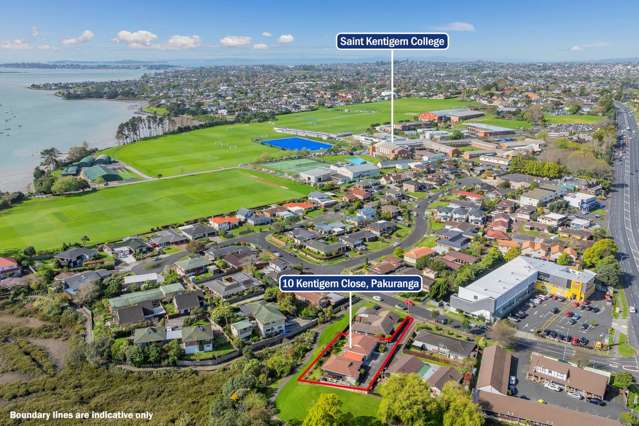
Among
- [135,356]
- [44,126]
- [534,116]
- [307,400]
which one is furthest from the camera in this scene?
[44,126]

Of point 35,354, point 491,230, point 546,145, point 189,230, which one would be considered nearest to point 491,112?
point 546,145

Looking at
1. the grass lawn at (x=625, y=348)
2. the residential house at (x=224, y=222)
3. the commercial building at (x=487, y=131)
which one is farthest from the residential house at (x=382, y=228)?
the commercial building at (x=487, y=131)

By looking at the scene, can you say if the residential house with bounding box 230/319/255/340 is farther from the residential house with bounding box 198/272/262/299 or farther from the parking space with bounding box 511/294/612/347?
the parking space with bounding box 511/294/612/347

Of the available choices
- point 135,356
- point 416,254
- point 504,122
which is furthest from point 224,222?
point 504,122

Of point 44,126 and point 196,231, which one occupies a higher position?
point 44,126

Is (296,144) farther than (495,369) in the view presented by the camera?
Yes

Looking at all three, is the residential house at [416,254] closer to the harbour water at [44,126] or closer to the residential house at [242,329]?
the residential house at [242,329]

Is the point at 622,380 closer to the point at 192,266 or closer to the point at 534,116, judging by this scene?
the point at 192,266
